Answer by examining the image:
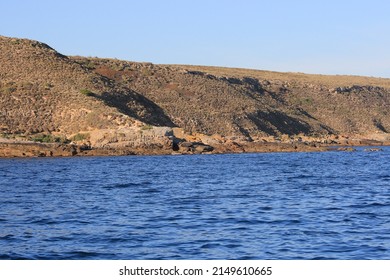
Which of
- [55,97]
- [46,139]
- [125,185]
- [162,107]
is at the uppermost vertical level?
[55,97]

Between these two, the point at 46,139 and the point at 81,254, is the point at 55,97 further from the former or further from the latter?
the point at 81,254

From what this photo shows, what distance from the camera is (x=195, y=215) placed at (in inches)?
1092

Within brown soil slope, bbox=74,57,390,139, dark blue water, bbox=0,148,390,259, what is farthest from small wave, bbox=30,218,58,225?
brown soil slope, bbox=74,57,390,139

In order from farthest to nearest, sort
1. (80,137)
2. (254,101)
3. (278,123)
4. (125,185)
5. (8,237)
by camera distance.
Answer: (254,101)
(278,123)
(80,137)
(125,185)
(8,237)

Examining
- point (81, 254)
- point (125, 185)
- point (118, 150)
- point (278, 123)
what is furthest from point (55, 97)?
point (81, 254)

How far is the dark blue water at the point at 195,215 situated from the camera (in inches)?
817

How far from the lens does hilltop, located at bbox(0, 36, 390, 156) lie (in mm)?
86750

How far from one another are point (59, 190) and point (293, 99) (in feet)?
385

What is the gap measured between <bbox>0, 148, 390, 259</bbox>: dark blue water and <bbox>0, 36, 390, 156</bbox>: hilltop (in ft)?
120

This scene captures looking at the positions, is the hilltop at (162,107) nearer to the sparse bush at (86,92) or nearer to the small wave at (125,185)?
the sparse bush at (86,92)

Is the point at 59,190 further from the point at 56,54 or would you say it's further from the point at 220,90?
the point at 220,90

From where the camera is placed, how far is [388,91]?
564 feet

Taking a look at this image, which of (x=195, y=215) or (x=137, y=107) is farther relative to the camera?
(x=137, y=107)

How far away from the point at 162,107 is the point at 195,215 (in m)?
86.7
